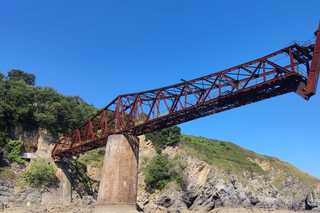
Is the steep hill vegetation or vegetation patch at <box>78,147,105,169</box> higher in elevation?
the steep hill vegetation

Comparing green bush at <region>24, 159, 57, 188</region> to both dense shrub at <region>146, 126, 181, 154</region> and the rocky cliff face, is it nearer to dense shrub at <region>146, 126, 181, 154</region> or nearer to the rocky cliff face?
the rocky cliff face

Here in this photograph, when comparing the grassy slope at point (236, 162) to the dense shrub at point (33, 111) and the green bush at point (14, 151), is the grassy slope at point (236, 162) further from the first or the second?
the green bush at point (14, 151)

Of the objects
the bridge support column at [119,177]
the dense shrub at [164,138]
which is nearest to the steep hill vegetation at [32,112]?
the dense shrub at [164,138]

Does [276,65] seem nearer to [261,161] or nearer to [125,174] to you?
[125,174]

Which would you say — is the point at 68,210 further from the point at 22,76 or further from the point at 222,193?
the point at 22,76

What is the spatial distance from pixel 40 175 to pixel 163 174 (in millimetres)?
22372

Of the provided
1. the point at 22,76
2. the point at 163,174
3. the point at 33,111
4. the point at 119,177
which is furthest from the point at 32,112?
the point at 22,76

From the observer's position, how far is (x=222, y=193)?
48688 millimetres

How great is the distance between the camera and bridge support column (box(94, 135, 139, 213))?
114 ft

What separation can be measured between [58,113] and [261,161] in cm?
5519

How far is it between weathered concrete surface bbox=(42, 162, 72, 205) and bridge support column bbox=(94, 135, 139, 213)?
14032 mm

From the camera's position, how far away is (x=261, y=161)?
75625mm

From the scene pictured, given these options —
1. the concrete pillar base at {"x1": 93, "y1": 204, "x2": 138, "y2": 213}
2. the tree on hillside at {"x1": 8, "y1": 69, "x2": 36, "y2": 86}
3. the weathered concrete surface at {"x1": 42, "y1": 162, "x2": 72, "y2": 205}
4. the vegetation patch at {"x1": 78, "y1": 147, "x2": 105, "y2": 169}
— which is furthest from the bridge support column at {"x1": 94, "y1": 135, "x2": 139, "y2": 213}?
the tree on hillside at {"x1": 8, "y1": 69, "x2": 36, "y2": 86}

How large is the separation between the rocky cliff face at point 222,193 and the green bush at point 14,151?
2280 cm
